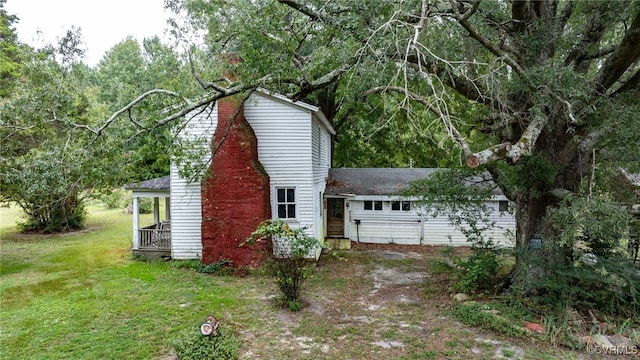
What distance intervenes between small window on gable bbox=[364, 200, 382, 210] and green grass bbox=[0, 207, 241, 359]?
6723mm

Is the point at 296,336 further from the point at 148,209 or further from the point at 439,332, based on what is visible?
the point at 148,209

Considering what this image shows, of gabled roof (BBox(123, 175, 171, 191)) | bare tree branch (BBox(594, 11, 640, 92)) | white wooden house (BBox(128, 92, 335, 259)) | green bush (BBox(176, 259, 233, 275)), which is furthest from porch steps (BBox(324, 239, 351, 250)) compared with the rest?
bare tree branch (BBox(594, 11, 640, 92))

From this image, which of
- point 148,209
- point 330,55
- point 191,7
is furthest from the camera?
point 148,209

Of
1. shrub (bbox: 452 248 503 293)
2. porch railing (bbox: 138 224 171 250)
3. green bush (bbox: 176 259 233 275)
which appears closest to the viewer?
shrub (bbox: 452 248 503 293)

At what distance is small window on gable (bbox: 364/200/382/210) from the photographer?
1397cm

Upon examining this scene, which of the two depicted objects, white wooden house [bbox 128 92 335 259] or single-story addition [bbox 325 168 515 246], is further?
single-story addition [bbox 325 168 515 246]

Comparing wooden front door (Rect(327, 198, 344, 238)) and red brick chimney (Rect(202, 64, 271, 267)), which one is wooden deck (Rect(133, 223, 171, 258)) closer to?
red brick chimney (Rect(202, 64, 271, 267))

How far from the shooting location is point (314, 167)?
448 inches

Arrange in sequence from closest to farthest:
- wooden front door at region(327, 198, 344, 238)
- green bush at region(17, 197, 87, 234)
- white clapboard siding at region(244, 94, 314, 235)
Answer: white clapboard siding at region(244, 94, 314, 235)
wooden front door at region(327, 198, 344, 238)
green bush at region(17, 197, 87, 234)

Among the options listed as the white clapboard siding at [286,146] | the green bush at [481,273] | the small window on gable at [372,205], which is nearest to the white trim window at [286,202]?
the white clapboard siding at [286,146]

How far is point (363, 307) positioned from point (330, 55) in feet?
17.2

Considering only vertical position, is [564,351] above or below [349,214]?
below

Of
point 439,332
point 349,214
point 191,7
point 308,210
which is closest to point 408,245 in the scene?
point 349,214

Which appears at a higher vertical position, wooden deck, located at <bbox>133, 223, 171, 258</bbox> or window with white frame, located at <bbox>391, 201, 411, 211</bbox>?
window with white frame, located at <bbox>391, 201, 411, 211</bbox>
